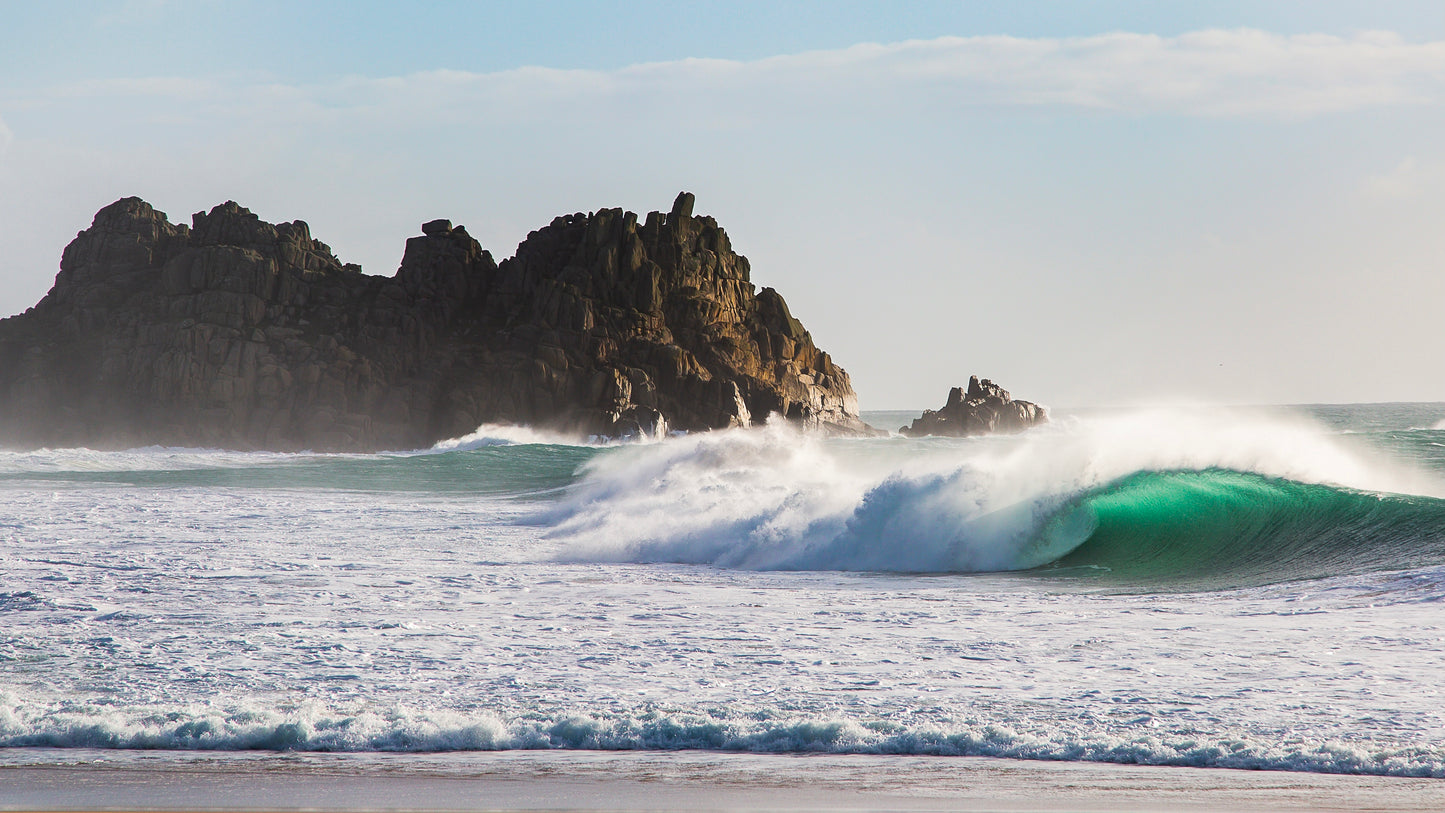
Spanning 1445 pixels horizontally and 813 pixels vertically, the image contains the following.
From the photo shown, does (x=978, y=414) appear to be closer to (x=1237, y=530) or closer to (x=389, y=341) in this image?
(x=389, y=341)

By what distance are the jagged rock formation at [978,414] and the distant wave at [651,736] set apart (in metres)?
73.3

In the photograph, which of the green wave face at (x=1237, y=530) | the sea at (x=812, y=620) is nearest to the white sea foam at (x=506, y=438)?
the sea at (x=812, y=620)

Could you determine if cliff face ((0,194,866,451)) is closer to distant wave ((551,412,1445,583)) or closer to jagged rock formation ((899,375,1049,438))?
jagged rock formation ((899,375,1049,438))

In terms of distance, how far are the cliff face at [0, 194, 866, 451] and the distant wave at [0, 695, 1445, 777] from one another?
212ft

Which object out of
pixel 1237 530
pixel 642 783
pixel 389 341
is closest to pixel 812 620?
pixel 642 783

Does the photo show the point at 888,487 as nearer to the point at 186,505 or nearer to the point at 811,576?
the point at 811,576

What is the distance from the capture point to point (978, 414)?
7888cm

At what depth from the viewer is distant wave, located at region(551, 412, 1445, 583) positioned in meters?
13.0

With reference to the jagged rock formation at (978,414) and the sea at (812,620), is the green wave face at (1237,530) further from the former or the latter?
the jagged rock formation at (978,414)

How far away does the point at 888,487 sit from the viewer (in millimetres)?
16156

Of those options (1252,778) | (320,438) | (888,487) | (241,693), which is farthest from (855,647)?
(320,438)

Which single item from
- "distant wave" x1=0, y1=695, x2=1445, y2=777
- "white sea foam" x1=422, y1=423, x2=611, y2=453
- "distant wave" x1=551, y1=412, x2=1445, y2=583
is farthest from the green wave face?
"white sea foam" x1=422, y1=423, x2=611, y2=453

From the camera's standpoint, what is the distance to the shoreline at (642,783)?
4.30 meters

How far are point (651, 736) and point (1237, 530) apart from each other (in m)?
11.6
